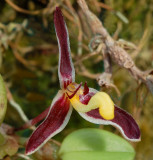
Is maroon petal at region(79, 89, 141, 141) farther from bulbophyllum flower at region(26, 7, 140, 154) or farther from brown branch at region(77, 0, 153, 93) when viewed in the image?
brown branch at region(77, 0, 153, 93)

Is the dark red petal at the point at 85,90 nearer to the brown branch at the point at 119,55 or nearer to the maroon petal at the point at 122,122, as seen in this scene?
the maroon petal at the point at 122,122

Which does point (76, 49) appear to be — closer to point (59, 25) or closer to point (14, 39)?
point (14, 39)

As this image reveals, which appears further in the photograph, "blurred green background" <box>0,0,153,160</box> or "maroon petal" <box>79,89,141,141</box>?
"blurred green background" <box>0,0,153,160</box>

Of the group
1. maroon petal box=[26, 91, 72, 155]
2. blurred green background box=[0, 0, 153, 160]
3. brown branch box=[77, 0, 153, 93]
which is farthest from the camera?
blurred green background box=[0, 0, 153, 160]

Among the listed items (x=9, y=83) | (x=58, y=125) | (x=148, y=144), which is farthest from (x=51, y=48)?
(x=58, y=125)

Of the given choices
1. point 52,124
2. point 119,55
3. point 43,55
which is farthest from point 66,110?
point 43,55

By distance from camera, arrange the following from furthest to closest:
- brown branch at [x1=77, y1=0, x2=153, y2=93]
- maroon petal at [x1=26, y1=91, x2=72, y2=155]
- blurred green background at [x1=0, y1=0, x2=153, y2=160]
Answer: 1. blurred green background at [x1=0, y1=0, x2=153, y2=160]
2. brown branch at [x1=77, y1=0, x2=153, y2=93]
3. maroon petal at [x1=26, y1=91, x2=72, y2=155]

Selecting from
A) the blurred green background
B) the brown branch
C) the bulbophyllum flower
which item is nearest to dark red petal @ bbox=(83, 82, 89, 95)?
the bulbophyllum flower
